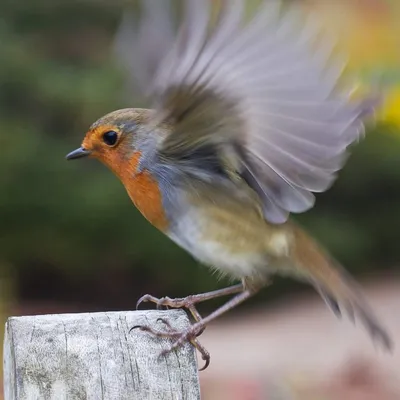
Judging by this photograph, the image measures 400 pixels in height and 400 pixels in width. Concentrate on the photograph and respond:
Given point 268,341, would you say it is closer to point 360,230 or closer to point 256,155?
point 360,230

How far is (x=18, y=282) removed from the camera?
25.6 feet

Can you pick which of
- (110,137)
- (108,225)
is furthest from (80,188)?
(110,137)

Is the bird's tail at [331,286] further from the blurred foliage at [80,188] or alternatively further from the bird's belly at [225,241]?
the blurred foliage at [80,188]

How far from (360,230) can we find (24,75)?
9.72 feet

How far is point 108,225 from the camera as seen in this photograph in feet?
24.1

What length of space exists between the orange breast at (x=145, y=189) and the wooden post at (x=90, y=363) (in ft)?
2.68

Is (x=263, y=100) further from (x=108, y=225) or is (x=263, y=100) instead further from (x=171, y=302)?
(x=108, y=225)

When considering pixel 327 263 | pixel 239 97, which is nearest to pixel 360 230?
pixel 327 263

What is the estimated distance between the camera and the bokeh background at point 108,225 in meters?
7.14

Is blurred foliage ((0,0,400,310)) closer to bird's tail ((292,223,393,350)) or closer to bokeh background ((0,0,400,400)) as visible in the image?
bokeh background ((0,0,400,400))

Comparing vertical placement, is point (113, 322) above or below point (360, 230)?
above

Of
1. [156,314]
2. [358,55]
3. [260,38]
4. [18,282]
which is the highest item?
[260,38]

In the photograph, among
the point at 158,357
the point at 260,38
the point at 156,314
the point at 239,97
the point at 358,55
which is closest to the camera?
the point at 158,357

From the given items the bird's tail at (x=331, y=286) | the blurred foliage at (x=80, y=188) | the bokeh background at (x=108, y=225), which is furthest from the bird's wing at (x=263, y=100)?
the blurred foliage at (x=80, y=188)
